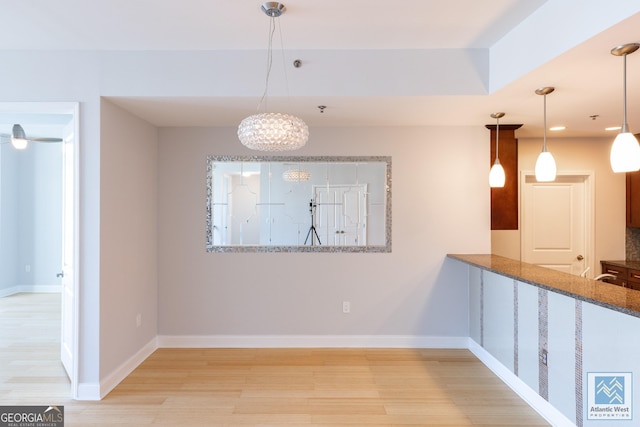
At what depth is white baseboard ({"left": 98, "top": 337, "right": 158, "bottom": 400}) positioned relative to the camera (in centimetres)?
296

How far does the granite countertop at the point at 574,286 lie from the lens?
1918 millimetres

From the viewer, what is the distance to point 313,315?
3.96 metres

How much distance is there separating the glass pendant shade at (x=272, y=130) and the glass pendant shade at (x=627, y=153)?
5.45 ft

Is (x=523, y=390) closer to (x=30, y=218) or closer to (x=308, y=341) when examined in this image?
(x=308, y=341)

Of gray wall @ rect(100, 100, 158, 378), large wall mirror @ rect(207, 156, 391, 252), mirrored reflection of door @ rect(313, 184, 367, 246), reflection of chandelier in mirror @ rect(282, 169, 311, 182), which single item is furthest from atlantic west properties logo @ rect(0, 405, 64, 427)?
reflection of chandelier in mirror @ rect(282, 169, 311, 182)

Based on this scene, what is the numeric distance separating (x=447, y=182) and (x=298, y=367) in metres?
2.40

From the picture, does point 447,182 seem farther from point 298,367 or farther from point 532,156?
point 298,367

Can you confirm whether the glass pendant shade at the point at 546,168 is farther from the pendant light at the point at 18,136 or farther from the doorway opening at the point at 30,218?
the doorway opening at the point at 30,218

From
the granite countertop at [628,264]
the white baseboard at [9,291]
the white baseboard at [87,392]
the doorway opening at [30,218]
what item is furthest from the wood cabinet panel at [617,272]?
the white baseboard at [9,291]

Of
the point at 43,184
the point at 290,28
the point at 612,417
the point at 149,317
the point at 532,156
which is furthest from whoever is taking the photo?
the point at 43,184

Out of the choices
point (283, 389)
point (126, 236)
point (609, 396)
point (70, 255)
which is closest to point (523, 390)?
point (609, 396)

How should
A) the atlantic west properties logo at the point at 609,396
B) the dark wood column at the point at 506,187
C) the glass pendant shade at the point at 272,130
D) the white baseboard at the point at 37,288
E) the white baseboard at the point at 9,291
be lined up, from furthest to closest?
1. the white baseboard at the point at 37,288
2. the white baseboard at the point at 9,291
3. the dark wood column at the point at 506,187
4. the glass pendant shade at the point at 272,130
5. the atlantic west properties logo at the point at 609,396

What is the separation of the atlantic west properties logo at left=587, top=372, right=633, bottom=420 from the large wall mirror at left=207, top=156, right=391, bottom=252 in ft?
6.88

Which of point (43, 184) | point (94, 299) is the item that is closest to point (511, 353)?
point (94, 299)
